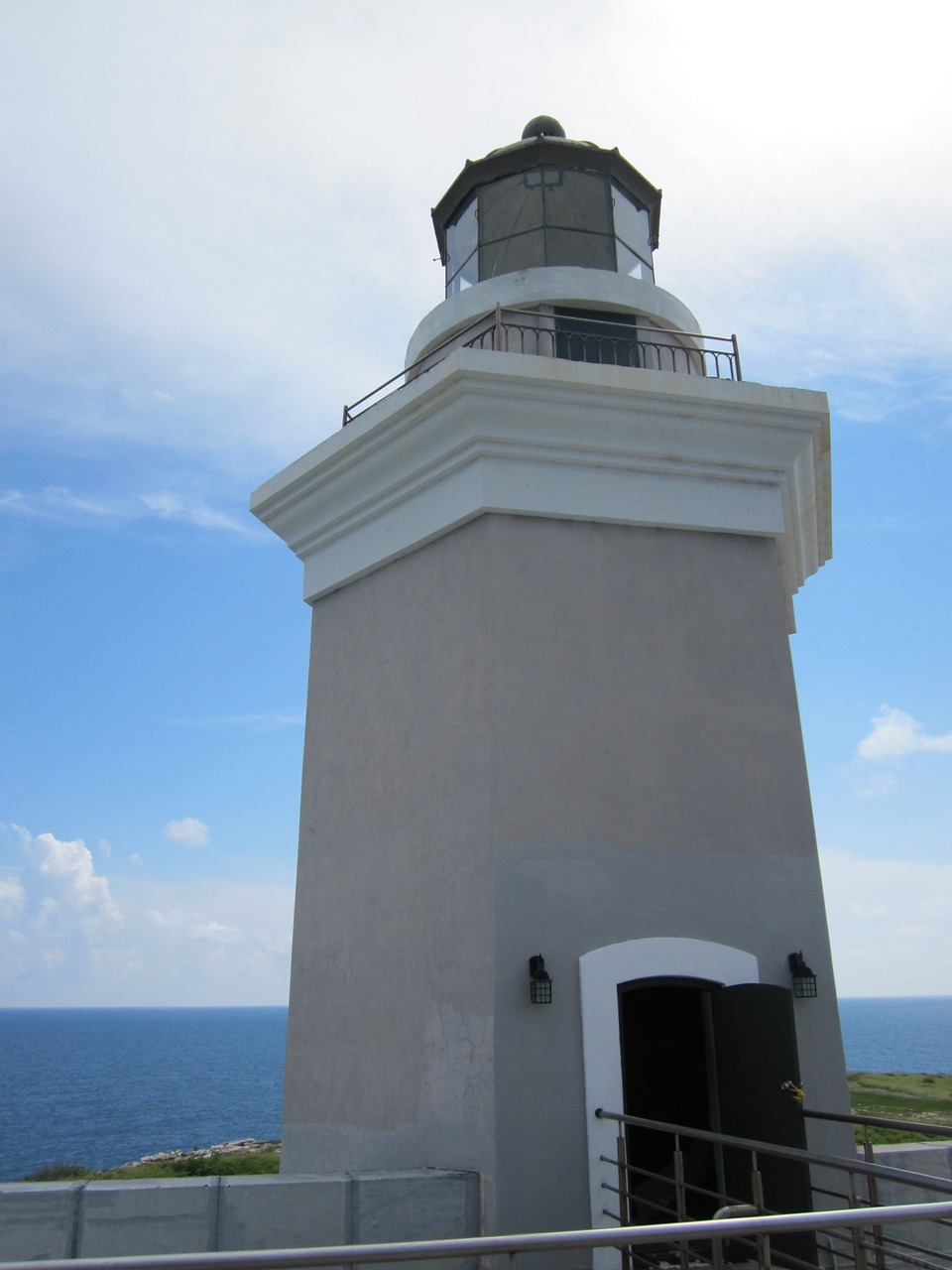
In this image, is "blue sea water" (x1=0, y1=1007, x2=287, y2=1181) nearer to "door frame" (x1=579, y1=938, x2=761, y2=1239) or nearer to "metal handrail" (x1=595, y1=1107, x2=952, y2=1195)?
"door frame" (x1=579, y1=938, x2=761, y2=1239)

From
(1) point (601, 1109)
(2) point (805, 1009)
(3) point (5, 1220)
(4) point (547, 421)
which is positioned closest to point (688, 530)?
(4) point (547, 421)

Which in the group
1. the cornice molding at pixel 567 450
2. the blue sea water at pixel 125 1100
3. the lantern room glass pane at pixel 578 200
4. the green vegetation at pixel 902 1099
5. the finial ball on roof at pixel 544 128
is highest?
the finial ball on roof at pixel 544 128

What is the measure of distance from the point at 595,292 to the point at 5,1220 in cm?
835

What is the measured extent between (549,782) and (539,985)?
141 centimetres

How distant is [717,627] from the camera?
315 inches

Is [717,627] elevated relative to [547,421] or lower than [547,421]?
lower

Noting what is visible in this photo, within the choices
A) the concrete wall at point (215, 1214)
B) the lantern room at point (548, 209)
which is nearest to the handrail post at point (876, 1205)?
the concrete wall at point (215, 1214)

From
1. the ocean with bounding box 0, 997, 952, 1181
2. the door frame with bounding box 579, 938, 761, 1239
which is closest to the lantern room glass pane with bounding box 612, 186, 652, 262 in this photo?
the door frame with bounding box 579, 938, 761, 1239

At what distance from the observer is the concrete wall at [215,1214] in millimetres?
5184

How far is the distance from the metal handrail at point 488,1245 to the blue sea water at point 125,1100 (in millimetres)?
54655

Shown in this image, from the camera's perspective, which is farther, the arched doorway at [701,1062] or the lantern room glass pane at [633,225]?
the lantern room glass pane at [633,225]

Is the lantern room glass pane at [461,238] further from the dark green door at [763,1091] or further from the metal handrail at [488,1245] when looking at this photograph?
the metal handrail at [488,1245]

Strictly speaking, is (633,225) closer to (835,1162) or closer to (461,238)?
(461,238)

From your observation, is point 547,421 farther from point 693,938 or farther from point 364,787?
point 693,938
